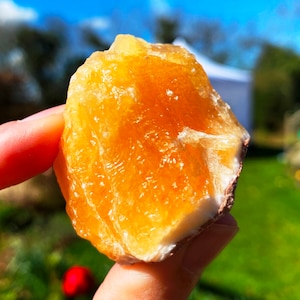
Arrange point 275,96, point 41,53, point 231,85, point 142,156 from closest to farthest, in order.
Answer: point 142,156, point 231,85, point 41,53, point 275,96

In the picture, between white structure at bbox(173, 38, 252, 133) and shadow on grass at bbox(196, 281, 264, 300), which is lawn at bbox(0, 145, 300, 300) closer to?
shadow on grass at bbox(196, 281, 264, 300)

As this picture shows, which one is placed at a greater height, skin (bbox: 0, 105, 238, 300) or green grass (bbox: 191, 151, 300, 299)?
skin (bbox: 0, 105, 238, 300)

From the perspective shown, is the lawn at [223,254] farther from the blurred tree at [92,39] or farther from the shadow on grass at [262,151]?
the blurred tree at [92,39]

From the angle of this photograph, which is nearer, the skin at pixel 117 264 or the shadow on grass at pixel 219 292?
the skin at pixel 117 264

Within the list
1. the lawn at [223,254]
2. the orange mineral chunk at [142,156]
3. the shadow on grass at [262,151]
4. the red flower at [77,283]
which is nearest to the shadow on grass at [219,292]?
the lawn at [223,254]

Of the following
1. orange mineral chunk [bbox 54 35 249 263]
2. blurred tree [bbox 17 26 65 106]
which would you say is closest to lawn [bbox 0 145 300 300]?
orange mineral chunk [bbox 54 35 249 263]

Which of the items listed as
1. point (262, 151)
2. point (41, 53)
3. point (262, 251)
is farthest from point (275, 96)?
point (262, 251)

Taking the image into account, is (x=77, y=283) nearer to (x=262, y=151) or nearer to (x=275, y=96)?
(x=262, y=151)
